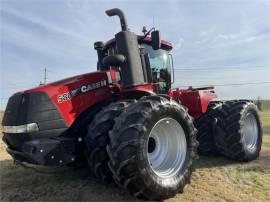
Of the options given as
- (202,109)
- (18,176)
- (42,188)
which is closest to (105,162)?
(42,188)

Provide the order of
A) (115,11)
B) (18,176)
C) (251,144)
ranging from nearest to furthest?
(115,11)
(18,176)
(251,144)

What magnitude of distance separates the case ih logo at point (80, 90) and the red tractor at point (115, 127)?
16 millimetres

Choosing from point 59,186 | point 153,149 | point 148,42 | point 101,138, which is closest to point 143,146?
point 101,138

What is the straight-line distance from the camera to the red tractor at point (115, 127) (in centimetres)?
460

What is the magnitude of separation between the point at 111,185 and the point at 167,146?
3.57ft

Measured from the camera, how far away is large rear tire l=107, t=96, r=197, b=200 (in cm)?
451

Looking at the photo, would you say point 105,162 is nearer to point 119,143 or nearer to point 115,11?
point 119,143

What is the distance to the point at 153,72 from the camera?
7.15 meters

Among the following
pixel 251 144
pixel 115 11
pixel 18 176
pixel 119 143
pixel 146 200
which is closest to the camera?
pixel 119 143

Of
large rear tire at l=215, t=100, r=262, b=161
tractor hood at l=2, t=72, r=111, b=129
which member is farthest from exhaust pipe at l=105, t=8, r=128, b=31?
large rear tire at l=215, t=100, r=262, b=161

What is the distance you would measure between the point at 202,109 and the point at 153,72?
4.64 ft

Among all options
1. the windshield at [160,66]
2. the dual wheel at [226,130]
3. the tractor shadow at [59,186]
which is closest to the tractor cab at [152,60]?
the windshield at [160,66]

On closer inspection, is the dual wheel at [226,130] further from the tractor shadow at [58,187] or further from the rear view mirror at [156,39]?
the tractor shadow at [58,187]

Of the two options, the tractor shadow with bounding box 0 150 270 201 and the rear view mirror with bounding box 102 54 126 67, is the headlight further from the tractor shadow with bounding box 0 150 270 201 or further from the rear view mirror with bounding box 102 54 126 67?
the rear view mirror with bounding box 102 54 126 67
